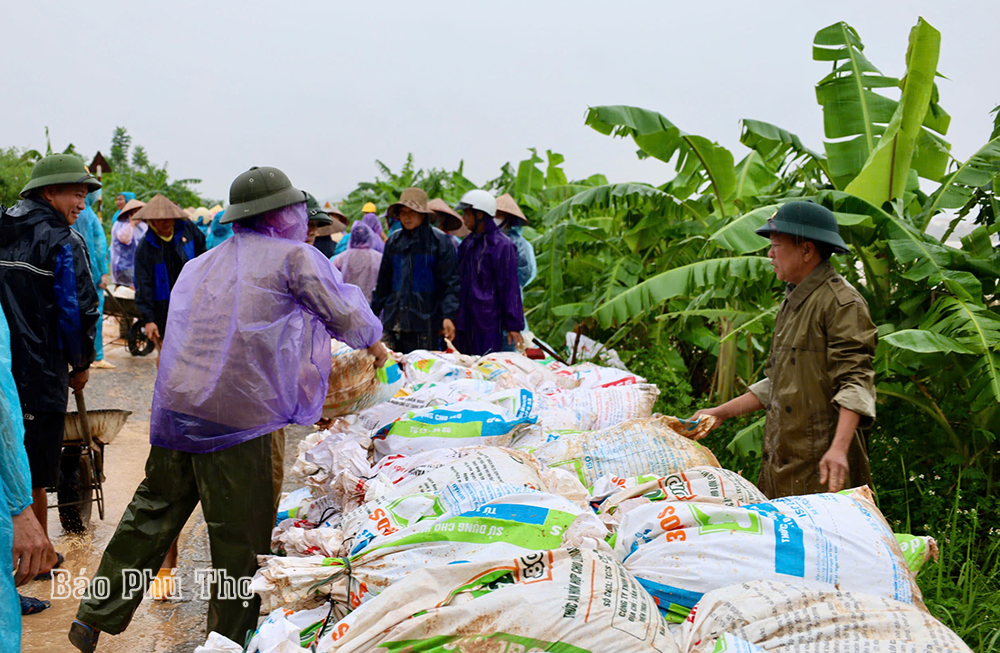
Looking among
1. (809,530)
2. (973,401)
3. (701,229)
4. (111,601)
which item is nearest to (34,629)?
(111,601)

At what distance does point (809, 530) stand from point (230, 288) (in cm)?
202

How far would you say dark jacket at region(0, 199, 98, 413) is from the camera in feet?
11.6

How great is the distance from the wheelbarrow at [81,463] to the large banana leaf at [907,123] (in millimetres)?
4101

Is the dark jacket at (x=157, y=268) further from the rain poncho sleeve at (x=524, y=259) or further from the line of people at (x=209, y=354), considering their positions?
the rain poncho sleeve at (x=524, y=259)

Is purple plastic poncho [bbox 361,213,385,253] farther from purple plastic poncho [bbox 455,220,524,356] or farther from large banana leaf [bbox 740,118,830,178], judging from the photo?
large banana leaf [bbox 740,118,830,178]

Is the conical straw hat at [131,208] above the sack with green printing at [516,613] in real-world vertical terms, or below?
above

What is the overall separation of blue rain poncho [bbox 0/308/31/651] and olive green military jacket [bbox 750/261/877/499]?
2.47 m

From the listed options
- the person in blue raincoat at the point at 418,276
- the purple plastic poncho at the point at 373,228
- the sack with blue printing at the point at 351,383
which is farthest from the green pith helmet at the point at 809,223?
the purple plastic poncho at the point at 373,228

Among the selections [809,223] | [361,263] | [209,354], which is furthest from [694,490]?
[361,263]

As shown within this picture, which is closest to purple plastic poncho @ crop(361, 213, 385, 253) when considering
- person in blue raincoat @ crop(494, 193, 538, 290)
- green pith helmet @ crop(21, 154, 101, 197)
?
person in blue raincoat @ crop(494, 193, 538, 290)

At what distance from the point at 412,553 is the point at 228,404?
38.2 inches

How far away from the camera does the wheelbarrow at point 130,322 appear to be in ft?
30.8

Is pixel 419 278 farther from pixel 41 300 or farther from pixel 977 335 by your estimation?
pixel 977 335

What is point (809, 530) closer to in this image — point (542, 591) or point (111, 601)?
point (542, 591)
